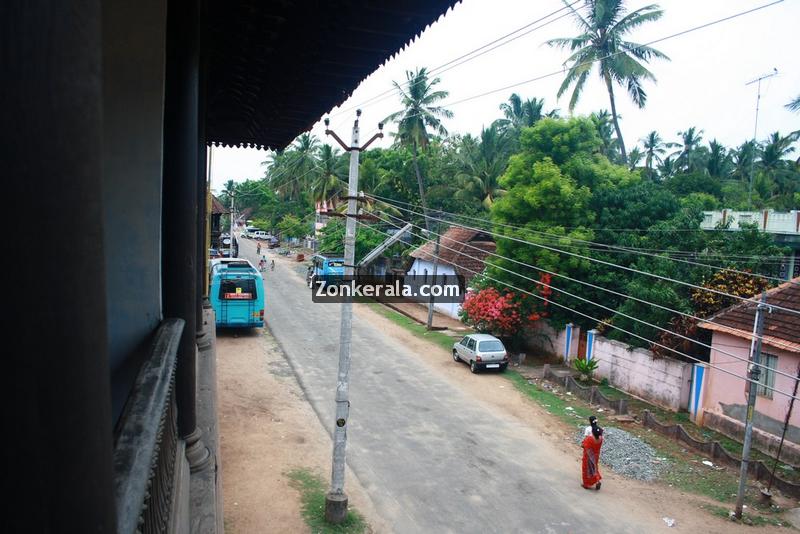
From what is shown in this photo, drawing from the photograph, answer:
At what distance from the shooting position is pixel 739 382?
1452 cm

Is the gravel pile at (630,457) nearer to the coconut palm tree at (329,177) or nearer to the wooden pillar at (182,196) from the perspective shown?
the wooden pillar at (182,196)

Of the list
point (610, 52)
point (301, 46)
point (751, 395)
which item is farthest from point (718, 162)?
point (301, 46)

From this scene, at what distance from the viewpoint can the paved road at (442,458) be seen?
34.3 feet

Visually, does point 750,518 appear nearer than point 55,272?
No

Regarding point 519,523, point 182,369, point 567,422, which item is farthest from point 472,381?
point 182,369

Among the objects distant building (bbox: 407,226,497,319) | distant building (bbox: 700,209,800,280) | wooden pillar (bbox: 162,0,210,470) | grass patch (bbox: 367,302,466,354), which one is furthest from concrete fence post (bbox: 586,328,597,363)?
wooden pillar (bbox: 162,0,210,470)

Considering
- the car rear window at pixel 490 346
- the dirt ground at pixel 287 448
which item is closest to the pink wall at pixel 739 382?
the dirt ground at pixel 287 448

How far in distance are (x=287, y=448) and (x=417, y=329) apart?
45.2 feet

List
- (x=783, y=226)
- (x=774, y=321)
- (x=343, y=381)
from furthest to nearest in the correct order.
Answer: (x=783, y=226) < (x=774, y=321) < (x=343, y=381)

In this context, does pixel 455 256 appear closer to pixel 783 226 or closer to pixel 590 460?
pixel 783 226

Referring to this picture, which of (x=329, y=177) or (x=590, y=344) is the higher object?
(x=329, y=177)

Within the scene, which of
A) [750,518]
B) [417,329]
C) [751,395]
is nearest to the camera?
[750,518]

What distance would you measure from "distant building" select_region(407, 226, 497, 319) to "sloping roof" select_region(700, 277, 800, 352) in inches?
529

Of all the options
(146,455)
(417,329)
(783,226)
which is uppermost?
(783,226)
